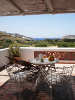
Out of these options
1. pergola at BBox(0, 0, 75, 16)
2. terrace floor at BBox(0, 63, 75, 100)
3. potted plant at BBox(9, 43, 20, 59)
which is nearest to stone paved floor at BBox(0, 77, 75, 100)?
terrace floor at BBox(0, 63, 75, 100)

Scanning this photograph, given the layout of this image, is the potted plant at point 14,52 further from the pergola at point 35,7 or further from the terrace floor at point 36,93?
the terrace floor at point 36,93

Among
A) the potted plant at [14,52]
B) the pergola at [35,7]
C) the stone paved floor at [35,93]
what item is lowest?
the stone paved floor at [35,93]

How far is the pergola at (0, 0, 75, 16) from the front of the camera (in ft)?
10.9

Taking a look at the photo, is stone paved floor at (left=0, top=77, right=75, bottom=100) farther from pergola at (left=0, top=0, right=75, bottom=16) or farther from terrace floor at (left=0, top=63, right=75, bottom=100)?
pergola at (left=0, top=0, right=75, bottom=16)

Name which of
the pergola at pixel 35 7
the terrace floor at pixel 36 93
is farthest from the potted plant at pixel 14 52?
the terrace floor at pixel 36 93

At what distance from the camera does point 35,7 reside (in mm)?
3775

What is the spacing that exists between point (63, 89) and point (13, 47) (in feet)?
13.4

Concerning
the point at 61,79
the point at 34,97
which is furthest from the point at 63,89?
the point at 34,97

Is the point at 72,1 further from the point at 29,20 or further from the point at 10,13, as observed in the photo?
the point at 29,20

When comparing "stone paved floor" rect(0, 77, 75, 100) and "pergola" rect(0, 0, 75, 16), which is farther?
"pergola" rect(0, 0, 75, 16)

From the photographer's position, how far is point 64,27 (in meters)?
21.3

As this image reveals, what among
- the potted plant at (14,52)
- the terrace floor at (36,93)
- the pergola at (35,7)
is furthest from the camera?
the potted plant at (14,52)

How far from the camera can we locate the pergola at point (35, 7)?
3317mm

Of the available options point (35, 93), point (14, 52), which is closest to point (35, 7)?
point (35, 93)
